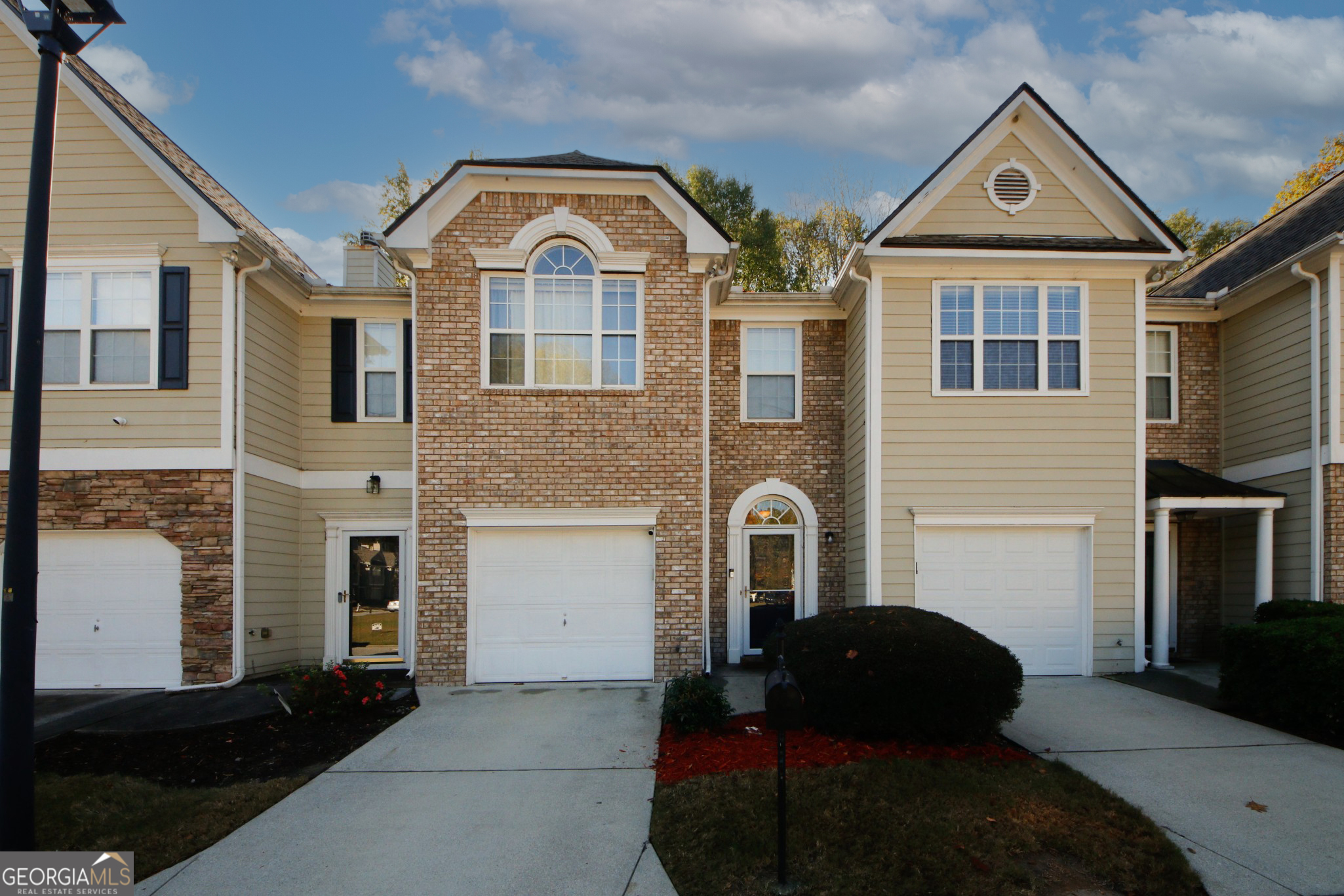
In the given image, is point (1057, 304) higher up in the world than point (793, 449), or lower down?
higher up

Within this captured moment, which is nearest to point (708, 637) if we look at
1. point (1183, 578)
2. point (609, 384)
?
point (609, 384)

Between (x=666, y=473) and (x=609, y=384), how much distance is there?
1.39m

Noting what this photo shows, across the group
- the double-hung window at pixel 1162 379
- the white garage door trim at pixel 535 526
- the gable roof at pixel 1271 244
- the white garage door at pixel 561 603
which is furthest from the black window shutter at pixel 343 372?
the gable roof at pixel 1271 244

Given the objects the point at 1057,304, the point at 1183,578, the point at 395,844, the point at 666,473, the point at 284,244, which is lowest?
the point at 395,844

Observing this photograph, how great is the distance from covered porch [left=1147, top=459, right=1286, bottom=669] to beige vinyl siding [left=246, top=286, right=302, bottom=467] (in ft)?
39.5

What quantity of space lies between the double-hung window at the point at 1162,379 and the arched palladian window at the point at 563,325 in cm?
809

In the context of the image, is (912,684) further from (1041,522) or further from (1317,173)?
(1317,173)

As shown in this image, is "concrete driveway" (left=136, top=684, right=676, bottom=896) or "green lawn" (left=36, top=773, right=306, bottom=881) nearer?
"concrete driveway" (left=136, top=684, right=676, bottom=896)

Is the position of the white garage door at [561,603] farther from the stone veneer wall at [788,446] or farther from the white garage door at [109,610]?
the white garage door at [109,610]

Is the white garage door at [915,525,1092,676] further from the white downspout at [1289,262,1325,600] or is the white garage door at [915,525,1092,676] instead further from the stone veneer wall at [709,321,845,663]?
the white downspout at [1289,262,1325,600]

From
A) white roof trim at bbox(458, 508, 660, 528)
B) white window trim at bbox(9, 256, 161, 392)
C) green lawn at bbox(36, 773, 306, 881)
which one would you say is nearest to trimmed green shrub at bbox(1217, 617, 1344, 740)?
white roof trim at bbox(458, 508, 660, 528)

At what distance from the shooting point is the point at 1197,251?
88.8ft

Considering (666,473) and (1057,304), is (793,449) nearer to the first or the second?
(666,473)

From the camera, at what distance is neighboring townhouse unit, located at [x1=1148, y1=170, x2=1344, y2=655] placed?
11086 millimetres
